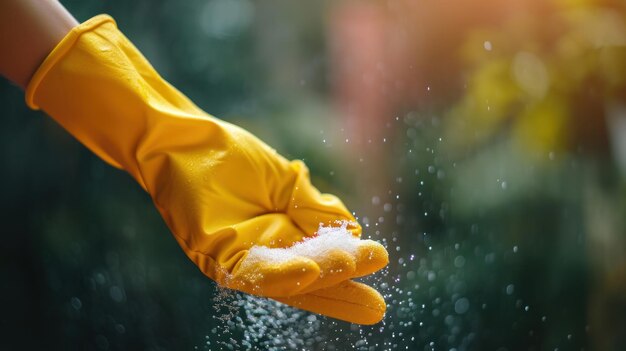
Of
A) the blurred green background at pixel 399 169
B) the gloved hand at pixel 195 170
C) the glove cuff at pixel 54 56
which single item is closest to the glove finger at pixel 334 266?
the gloved hand at pixel 195 170

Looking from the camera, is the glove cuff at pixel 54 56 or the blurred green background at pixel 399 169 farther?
the blurred green background at pixel 399 169

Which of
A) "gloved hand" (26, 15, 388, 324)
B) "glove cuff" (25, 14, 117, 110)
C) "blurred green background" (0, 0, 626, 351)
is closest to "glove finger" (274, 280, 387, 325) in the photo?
"gloved hand" (26, 15, 388, 324)

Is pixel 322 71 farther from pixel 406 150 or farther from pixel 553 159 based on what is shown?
pixel 553 159

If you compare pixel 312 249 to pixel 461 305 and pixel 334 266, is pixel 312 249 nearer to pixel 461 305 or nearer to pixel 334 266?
pixel 334 266

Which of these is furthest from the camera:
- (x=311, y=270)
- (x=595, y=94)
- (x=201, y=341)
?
(x=595, y=94)

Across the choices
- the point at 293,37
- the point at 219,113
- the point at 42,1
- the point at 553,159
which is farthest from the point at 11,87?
the point at 553,159

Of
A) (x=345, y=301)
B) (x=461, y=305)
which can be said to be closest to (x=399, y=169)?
(x=461, y=305)

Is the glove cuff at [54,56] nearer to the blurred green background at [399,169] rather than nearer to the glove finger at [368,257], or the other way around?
the glove finger at [368,257]
